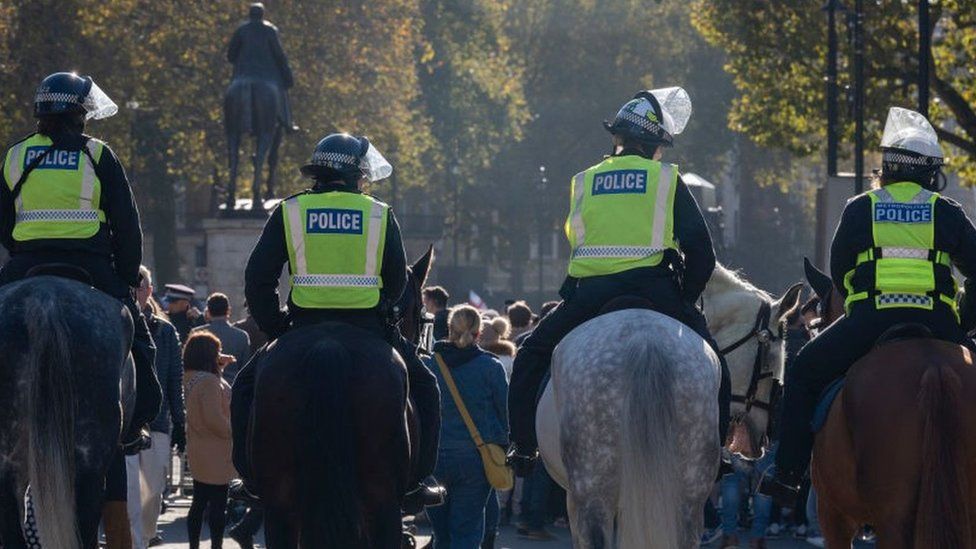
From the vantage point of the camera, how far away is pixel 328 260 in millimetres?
10414

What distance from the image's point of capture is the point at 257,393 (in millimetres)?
9953

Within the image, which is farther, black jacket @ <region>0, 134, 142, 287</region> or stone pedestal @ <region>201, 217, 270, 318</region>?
stone pedestal @ <region>201, 217, 270, 318</region>

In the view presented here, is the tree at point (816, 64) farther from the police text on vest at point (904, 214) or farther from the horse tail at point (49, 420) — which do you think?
the horse tail at point (49, 420)

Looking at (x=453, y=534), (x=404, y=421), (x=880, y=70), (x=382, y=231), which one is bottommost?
(x=453, y=534)

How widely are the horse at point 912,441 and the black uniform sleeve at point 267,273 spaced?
273 centimetres

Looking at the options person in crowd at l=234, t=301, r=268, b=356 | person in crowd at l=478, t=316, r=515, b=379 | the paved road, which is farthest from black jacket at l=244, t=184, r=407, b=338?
the paved road

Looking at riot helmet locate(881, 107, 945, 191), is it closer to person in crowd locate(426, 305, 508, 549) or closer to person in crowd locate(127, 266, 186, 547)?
person in crowd locate(426, 305, 508, 549)

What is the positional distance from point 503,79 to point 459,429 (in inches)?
2082

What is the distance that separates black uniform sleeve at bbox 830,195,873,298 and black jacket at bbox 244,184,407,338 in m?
2.09

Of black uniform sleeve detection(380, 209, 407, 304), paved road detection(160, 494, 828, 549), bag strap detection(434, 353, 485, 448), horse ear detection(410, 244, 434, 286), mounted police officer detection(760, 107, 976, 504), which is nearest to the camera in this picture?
mounted police officer detection(760, 107, 976, 504)

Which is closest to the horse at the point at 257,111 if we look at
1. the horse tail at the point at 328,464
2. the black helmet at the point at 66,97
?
the black helmet at the point at 66,97

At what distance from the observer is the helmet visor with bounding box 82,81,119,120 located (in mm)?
11148

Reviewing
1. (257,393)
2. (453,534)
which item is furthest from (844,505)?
(453,534)

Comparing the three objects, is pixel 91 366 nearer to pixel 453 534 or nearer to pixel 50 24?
pixel 453 534
